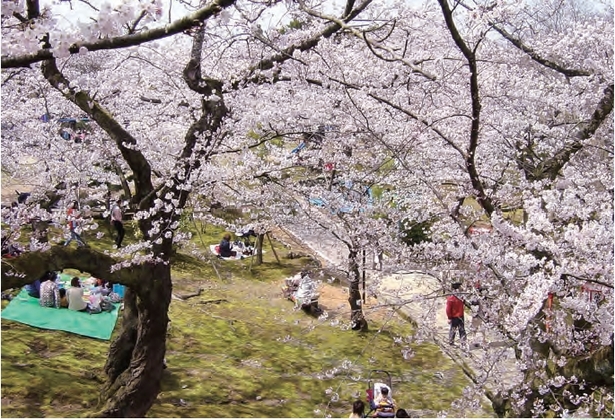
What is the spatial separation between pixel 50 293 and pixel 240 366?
3237 mm

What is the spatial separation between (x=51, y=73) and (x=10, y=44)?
237 centimetres

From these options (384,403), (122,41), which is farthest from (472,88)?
(384,403)

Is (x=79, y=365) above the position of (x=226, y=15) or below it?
below

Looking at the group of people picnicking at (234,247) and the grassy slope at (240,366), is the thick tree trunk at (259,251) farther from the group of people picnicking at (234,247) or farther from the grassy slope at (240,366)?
the grassy slope at (240,366)

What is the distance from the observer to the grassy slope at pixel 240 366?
264 inches

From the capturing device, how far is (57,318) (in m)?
8.64

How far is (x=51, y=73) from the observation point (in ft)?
17.6

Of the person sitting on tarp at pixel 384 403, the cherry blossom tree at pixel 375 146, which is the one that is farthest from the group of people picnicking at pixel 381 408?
the cherry blossom tree at pixel 375 146

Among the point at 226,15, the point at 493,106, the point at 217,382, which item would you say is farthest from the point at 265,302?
the point at 226,15

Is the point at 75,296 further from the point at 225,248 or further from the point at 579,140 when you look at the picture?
the point at 579,140

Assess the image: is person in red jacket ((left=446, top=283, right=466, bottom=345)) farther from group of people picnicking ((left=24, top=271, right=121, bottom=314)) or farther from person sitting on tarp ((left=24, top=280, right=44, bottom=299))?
person sitting on tarp ((left=24, top=280, right=44, bottom=299))

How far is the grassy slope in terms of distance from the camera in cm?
671

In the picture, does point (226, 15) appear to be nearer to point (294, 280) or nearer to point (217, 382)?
point (217, 382)

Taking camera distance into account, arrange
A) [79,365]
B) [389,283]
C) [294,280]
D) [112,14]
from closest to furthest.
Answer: [112,14] → [79,365] → [294,280] → [389,283]
